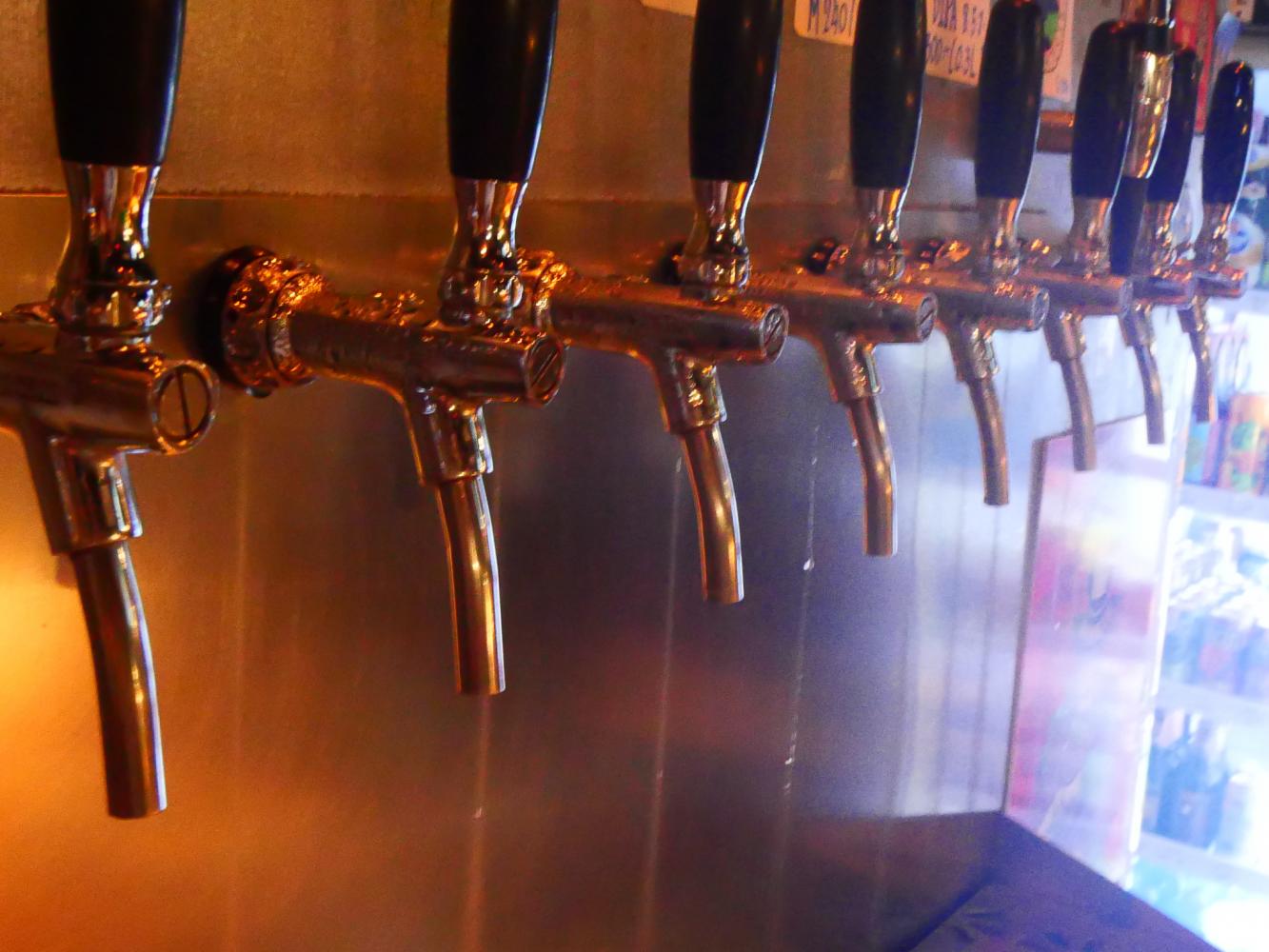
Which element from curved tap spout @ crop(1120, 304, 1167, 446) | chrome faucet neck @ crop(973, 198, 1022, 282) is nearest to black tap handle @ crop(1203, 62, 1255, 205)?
curved tap spout @ crop(1120, 304, 1167, 446)

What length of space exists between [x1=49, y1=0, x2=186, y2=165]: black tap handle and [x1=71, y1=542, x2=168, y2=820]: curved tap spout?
0.36 feet

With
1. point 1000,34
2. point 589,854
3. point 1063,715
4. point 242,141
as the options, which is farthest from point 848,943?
point 242,141

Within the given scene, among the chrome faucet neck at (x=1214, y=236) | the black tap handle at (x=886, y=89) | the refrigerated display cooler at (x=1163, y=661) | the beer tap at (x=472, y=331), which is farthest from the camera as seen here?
the refrigerated display cooler at (x=1163, y=661)

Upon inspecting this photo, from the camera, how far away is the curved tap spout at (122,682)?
14.3 inches

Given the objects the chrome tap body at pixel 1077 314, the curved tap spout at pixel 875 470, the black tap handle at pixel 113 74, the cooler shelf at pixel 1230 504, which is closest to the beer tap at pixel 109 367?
the black tap handle at pixel 113 74

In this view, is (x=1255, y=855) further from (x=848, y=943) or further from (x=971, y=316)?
(x=971, y=316)

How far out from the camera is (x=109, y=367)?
357mm

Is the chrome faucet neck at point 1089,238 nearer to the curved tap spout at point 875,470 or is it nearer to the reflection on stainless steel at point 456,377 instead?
the curved tap spout at point 875,470

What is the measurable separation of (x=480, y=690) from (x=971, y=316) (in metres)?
0.42

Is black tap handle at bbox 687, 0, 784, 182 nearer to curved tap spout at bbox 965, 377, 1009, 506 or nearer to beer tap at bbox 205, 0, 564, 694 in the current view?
beer tap at bbox 205, 0, 564, 694

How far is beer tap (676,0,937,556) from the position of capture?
1.90 feet

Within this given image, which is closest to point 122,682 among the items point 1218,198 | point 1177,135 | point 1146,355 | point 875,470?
point 875,470

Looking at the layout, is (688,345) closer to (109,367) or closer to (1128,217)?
(109,367)

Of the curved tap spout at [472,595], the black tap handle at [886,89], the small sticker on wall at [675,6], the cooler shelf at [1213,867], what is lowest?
the cooler shelf at [1213,867]
